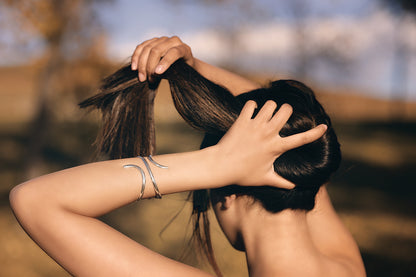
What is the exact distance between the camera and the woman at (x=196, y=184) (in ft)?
4.03

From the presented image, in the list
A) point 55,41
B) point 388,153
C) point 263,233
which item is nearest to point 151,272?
point 263,233

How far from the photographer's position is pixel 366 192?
31.7ft

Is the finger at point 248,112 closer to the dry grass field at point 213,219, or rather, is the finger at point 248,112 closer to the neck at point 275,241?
the neck at point 275,241

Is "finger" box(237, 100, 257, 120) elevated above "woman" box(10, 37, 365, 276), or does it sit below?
above

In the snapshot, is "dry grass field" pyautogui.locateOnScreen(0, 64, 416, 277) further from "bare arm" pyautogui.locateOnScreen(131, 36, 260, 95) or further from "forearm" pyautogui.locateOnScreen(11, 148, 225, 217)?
"forearm" pyautogui.locateOnScreen(11, 148, 225, 217)

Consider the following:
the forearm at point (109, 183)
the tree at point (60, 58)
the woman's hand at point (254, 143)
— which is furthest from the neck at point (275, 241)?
the tree at point (60, 58)

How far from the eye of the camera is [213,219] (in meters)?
7.63

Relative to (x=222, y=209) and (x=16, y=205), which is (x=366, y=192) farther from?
(x=16, y=205)

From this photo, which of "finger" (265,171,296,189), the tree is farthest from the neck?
the tree

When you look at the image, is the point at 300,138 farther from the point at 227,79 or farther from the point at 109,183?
the point at 227,79

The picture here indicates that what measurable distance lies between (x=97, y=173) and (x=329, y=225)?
120 cm

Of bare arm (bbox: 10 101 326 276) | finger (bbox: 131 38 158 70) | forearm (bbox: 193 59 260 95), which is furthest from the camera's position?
forearm (bbox: 193 59 260 95)

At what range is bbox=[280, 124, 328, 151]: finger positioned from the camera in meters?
1.36

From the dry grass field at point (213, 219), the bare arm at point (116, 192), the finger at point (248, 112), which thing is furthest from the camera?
the dry grass field at point (213, 219)
